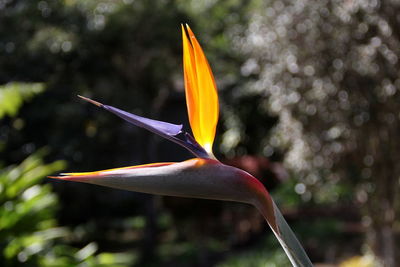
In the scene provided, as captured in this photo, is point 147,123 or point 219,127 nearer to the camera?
point 147,123

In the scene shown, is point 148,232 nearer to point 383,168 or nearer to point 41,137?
point 41,137

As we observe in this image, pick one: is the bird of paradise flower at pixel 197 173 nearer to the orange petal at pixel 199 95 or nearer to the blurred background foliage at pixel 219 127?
the orange petal at pixel 199 95

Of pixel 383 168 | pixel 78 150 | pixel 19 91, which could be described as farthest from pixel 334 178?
pixel 78 150

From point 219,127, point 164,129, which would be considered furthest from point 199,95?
point 219,127

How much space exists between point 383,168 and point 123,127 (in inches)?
194

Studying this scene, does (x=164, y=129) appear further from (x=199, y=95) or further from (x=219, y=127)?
(x=219, y=127)

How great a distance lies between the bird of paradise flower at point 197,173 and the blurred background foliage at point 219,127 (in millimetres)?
2635

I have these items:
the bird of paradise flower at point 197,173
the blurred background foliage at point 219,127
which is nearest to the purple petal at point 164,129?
the bird of paradise flower at point 197,173

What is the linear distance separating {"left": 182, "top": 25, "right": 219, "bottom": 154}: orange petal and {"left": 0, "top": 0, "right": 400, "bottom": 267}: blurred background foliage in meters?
2.62

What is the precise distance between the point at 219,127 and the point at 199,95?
1021 cm

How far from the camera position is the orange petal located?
1067mm

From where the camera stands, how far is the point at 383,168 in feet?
17.4

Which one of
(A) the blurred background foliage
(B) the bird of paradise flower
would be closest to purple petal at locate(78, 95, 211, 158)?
(B) the bird of paradise flower

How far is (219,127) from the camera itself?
1130cm
